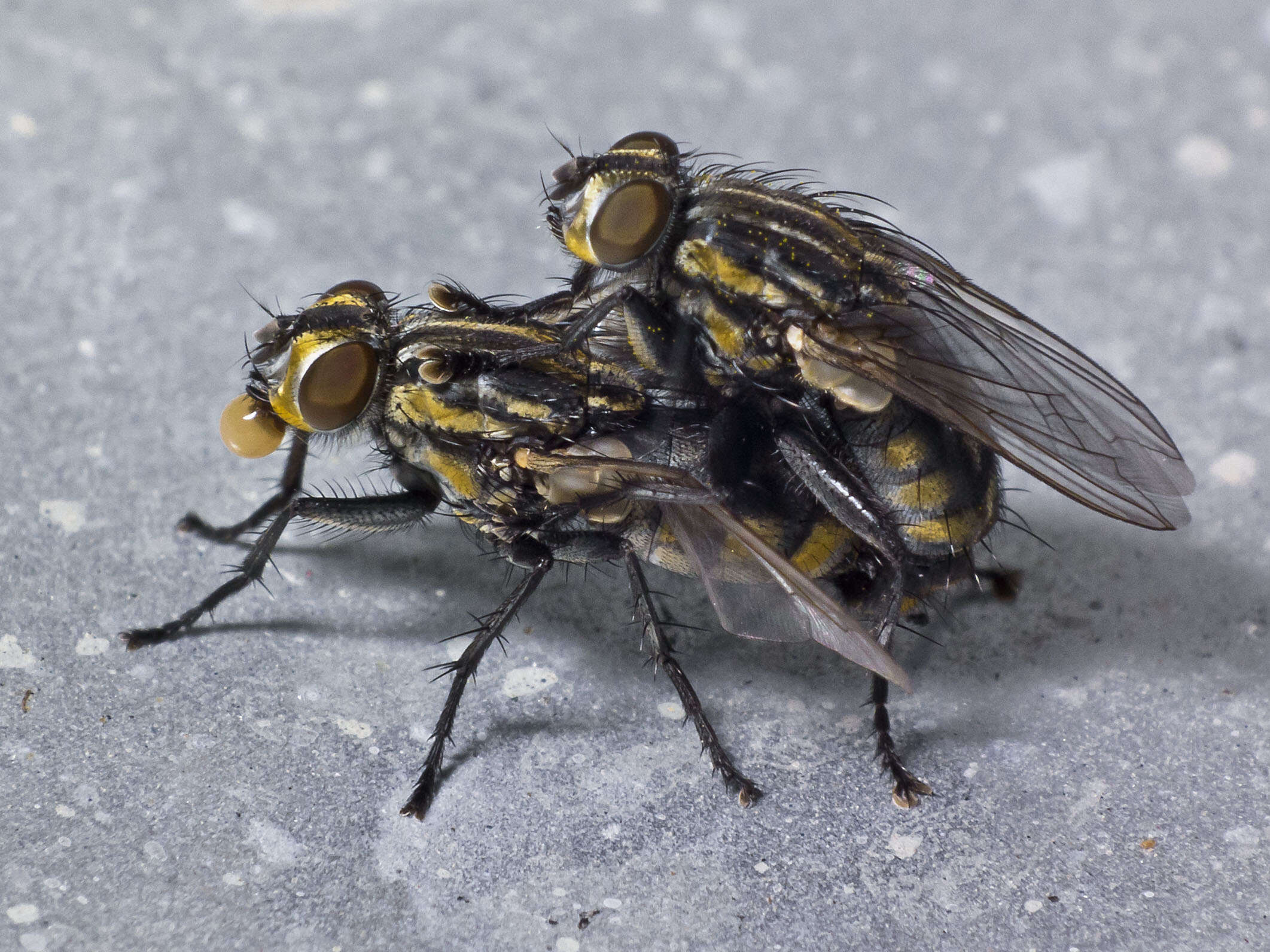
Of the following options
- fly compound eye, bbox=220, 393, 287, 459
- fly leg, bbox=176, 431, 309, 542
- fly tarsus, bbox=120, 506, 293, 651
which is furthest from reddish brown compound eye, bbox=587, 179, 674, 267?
fly leg, bbox=176, 431, 309, 542

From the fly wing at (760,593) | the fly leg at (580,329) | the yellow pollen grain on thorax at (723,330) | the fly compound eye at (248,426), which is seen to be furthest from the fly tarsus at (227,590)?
the yellow pollen grain on thorax at (723,330)

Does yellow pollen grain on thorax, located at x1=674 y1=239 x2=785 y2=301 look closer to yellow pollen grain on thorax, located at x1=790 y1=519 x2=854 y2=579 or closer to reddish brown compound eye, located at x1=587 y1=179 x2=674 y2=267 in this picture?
reddish brown compound eye, located at x1=587 y1=179 x2=674 y2=267

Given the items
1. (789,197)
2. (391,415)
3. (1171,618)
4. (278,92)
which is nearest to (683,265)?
(789,197)

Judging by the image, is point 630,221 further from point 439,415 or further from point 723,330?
point 439,415

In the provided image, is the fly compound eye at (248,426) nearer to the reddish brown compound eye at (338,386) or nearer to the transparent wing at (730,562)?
the reddish brown compound eye at (338,386)

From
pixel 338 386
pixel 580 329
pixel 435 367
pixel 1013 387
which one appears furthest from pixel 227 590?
pixel 1013 387
